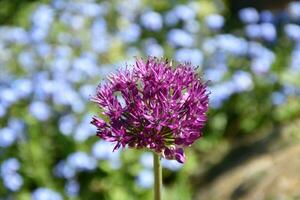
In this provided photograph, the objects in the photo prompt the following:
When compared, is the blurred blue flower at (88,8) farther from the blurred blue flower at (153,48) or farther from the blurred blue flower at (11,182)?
the blurred blue flower at (11,182)

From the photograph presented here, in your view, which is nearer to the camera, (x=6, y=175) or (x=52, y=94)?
(x=6, y=175)

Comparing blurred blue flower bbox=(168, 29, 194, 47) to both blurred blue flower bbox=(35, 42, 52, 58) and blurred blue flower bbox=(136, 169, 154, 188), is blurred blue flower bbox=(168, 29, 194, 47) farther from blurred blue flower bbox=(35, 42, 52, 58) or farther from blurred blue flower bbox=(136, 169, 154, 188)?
blurred blue flower bbox=(136, 169, 154, 188)

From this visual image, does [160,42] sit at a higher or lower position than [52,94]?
higher

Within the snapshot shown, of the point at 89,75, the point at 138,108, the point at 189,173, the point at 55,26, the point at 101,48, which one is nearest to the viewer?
the point at 138,108

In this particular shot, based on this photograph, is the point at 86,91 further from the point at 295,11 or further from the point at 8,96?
the point at 295,11

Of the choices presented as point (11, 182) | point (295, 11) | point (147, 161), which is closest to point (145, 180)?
point (147, 161)

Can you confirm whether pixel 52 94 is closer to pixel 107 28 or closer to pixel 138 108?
pixel 107 28

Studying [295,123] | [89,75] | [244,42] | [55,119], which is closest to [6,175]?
[55,119]
